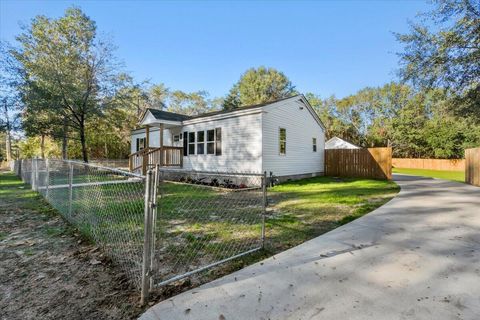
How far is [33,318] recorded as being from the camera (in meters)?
2.05

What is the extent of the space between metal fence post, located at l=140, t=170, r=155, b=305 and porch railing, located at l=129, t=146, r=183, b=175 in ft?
35.7

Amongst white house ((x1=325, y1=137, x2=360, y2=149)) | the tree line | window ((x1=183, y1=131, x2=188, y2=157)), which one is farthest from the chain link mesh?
white house ((x1=325, y1=137, x2=360, y2=149))

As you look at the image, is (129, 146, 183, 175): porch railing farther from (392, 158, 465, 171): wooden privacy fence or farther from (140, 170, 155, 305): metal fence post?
(392, 158, 465, 171): wooden privacy fence

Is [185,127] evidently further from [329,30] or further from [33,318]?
[33,318]

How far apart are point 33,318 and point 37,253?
6.00 feet

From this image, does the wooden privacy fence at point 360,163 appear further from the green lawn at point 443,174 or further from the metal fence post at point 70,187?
the metal fence post at point 70,187

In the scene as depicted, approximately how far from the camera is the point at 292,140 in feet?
43.4

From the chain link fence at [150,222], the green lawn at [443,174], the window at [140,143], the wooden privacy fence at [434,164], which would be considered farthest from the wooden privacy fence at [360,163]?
the wooden privacy fence at [434,164]

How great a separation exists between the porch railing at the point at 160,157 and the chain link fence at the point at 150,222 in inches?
232

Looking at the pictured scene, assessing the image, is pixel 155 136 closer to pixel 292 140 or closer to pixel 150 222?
pixel 292 140

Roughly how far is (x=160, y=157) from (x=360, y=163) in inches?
453

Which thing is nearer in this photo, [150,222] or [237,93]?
[150,222]

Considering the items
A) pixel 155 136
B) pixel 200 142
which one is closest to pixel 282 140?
pixel 200 142

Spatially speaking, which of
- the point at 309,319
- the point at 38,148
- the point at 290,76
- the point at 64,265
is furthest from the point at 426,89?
the point at 38,148
